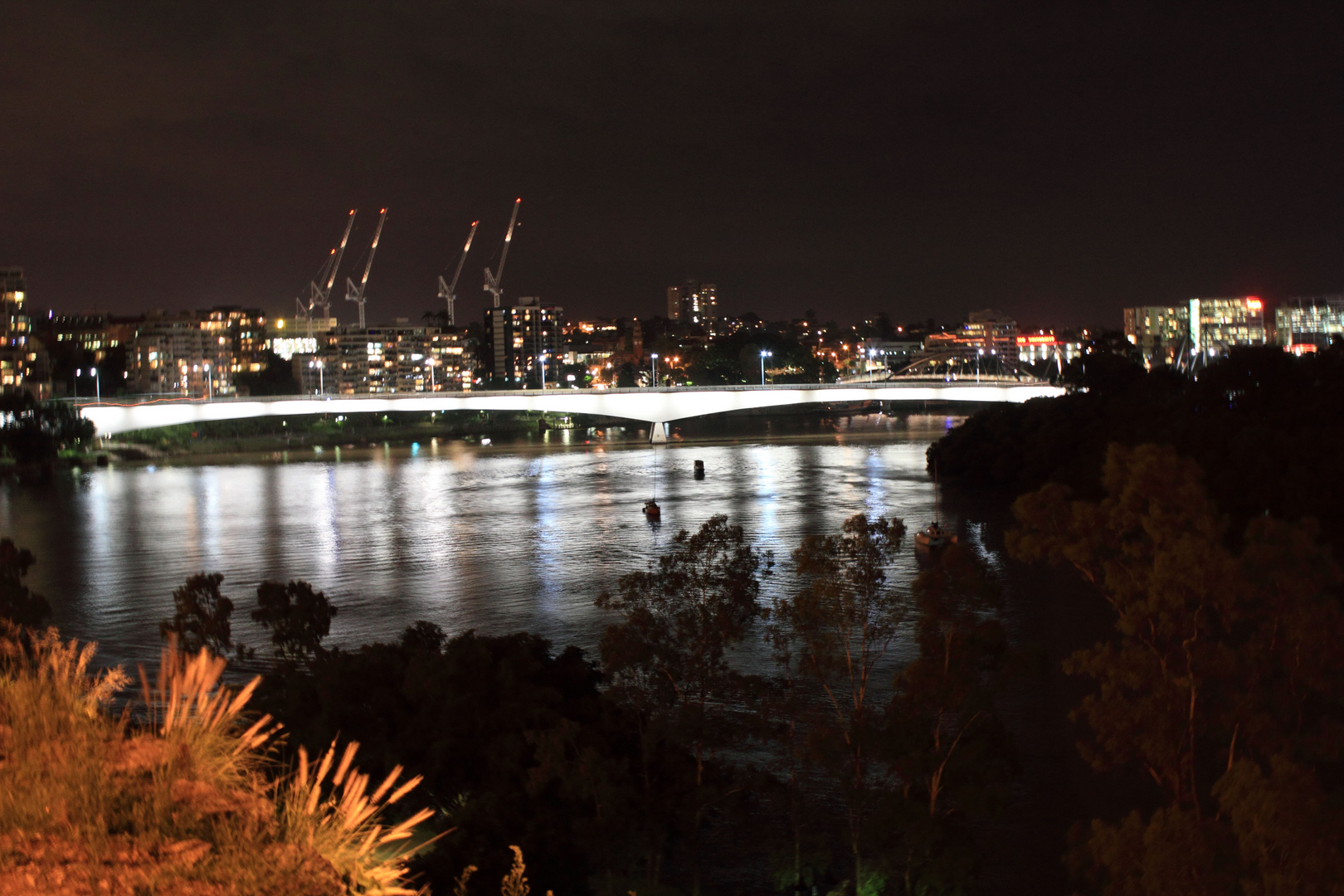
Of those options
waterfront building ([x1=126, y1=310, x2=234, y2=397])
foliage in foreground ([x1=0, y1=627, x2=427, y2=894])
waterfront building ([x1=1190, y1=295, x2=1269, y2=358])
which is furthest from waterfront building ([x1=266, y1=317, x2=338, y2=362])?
foliage in foreground ([x1=0, y1=627, x2=427, y2=894])

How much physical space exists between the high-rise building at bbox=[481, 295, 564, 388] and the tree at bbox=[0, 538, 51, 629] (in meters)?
77.8

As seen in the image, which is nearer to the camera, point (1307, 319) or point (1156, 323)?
point (1307, 319)

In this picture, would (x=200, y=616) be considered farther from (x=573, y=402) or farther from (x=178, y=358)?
(x=178, y=358)

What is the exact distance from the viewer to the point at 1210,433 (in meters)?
17.0

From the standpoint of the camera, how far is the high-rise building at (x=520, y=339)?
88062mm

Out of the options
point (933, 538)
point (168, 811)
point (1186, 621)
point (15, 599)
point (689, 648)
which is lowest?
point (933, 538)

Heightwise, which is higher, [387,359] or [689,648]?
[387,359]

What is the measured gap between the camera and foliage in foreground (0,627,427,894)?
183cm

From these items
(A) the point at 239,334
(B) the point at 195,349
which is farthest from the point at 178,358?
(A) the point at 239,334

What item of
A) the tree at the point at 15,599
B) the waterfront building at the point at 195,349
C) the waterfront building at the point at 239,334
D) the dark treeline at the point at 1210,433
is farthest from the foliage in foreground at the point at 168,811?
the waterfront building at the point at 239,334

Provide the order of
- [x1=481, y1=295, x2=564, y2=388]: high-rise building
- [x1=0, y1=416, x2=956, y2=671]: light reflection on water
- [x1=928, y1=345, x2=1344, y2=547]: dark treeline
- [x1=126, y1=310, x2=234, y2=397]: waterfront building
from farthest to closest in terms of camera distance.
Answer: [x1=481, y1=295, x2=564, y2=388]: high-rise building < [x1=126, y1=310, x2=234, y2=397]: waterfront building < [x1=928, y1=345, x2=1344, y2=547]: dark treeline < [x1=0, y1=416, x2=956, y2=671]: light reflection on water

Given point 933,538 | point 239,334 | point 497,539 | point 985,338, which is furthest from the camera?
point 985,338

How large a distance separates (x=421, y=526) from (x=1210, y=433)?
12602 millimetres

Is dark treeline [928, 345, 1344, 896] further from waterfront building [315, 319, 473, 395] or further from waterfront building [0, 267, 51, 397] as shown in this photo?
waterfront building [315, 319, 473, 395]
